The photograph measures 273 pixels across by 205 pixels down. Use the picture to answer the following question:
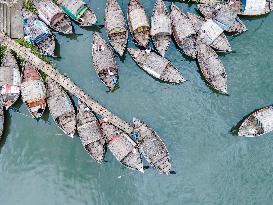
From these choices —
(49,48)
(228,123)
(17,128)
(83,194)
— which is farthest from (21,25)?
(228,123)

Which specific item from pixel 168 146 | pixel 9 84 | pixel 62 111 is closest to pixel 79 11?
pixel 9 84

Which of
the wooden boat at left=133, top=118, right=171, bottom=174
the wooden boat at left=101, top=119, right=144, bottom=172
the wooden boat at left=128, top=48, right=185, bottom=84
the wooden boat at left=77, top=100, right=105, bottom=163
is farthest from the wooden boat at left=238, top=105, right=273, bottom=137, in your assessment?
the wooden boat at left=77, top=100, right=105, bottom=163

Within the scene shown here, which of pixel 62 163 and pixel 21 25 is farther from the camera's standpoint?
pixel 21 25

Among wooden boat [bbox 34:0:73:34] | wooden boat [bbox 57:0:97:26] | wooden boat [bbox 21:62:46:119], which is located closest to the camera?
wooden boat [bbox 21:62:46:119]

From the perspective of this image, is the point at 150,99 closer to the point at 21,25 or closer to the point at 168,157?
the point at 168,157

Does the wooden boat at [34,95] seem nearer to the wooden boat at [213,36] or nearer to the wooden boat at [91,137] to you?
the wooden boat at [91,137]

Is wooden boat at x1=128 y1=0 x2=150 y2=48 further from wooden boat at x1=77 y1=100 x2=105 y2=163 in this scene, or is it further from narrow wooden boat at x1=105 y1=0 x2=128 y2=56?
wooden boat at x1=77 y1=100 x2=105 y2=163
